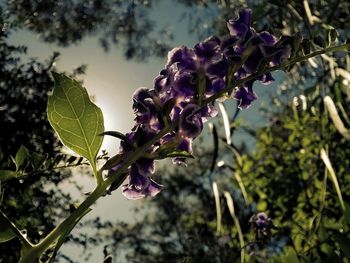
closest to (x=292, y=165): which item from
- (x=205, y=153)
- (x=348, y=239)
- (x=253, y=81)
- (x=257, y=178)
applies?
(x=257, y=178)

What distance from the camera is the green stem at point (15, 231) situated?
2.49ft

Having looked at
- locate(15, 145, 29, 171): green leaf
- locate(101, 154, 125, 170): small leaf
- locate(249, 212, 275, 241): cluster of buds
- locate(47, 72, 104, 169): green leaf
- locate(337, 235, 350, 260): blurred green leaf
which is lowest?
locate(101, 154, 125, 170): small leaf

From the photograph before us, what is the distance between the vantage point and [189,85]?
926 mm

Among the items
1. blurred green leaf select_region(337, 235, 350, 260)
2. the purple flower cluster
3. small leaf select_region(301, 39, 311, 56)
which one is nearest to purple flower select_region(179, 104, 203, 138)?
the purple flower cluster

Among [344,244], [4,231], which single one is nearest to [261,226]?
[344,244]

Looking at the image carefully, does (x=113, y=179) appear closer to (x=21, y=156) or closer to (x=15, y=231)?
(x=15, y=231)

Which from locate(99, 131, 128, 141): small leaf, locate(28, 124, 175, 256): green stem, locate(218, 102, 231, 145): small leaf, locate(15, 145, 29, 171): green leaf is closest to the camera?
locate(28, 124, 175, 256): green stem

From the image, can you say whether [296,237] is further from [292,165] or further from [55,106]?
[292,165]

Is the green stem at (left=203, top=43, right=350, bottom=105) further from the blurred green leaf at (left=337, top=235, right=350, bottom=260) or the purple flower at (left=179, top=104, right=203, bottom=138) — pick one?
the blurred green leaf at (left=337, top=235, right=350, bottom=260)

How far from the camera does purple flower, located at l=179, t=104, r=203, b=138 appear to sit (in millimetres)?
876

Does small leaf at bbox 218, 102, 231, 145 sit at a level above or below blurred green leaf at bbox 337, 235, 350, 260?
above

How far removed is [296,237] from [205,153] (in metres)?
11.7

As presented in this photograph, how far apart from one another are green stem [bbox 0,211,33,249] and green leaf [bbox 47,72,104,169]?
160 millimetres

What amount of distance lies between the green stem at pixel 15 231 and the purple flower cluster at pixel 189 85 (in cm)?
20
